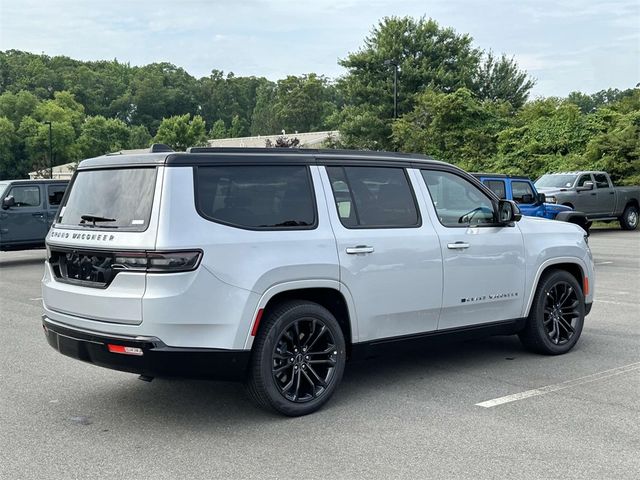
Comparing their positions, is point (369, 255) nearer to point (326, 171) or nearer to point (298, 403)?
point (326, 171)

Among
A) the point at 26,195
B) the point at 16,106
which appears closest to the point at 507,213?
the point at 26,195

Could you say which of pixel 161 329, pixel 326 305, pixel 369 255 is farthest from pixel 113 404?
pixel 369 255

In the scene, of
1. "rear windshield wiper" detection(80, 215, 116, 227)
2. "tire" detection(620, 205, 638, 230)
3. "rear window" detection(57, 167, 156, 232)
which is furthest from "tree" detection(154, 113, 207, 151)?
"rear windshield wiper" detection(80, 215, 116, 227)

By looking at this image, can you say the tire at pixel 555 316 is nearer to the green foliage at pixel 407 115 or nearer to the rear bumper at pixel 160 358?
the rear bumper at pixel 160 358

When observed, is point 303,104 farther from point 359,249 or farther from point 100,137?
point 359,249

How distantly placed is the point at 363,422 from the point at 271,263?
4.30 feet

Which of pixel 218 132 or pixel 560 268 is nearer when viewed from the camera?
pixel 560 268

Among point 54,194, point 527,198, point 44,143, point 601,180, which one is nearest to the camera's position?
point 527,198

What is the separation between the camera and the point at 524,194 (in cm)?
1609

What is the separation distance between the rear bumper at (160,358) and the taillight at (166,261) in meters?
0.46

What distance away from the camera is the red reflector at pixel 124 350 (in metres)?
4.67

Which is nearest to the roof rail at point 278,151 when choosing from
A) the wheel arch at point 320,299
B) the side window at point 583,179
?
the wheel arch at point 320,299

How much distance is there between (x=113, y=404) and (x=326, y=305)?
1862mm

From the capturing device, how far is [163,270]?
4645mm
